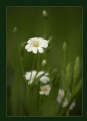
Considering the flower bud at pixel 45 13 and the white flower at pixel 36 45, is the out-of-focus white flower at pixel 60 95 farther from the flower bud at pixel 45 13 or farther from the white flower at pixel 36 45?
the flower bud at pixel 45 13

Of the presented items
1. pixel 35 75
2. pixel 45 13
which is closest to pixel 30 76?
pixel 35 75

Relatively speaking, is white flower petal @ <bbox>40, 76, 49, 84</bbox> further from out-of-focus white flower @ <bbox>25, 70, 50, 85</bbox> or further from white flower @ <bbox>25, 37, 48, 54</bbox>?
white flower @ <bbox>25, 37, 48, 54</bbox>

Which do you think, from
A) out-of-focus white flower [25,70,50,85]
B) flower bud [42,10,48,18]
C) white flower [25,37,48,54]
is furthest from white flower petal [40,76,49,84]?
flower bud [42,10,48,18]

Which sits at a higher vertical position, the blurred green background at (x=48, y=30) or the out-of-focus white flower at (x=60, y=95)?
the blurred green background at (x=48, y=30)

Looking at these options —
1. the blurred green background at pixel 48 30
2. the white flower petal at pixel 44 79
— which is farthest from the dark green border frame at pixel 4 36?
the white flower petal at pixel 44 79

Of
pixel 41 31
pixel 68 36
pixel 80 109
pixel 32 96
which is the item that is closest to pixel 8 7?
pixel 41 31

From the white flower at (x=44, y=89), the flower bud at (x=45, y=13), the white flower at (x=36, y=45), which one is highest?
the flower bud at (x=45, y=13)
